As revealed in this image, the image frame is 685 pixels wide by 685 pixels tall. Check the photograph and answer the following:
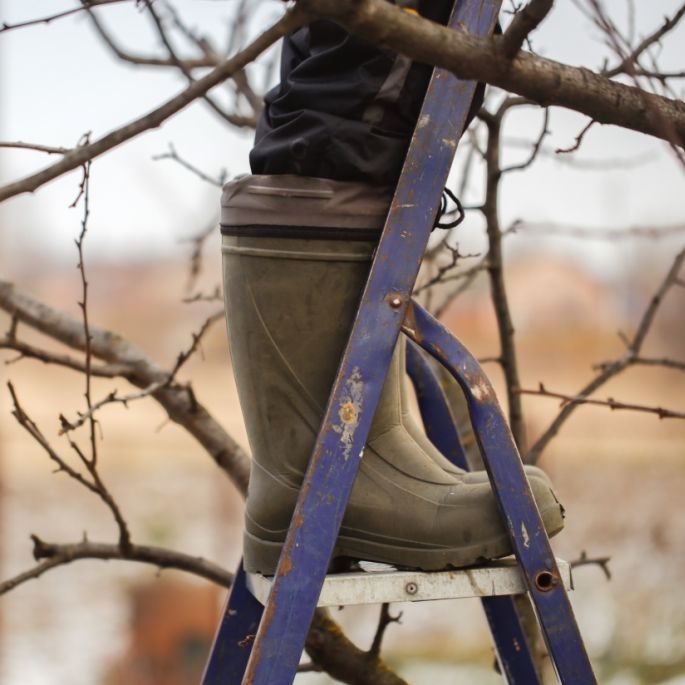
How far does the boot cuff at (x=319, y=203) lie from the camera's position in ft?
3.65

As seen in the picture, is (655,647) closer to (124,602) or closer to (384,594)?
(124,602)

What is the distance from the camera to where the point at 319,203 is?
1.11 metres

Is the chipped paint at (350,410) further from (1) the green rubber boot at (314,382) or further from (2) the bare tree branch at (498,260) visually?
(2) the bare tree branch at (498,260)

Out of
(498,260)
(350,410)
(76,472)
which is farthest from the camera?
(498,260)

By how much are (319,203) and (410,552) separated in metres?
0.40

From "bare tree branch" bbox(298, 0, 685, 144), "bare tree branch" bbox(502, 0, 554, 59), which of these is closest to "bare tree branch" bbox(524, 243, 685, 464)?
"bare tree branch" bbox(298, 0, 685, 144)

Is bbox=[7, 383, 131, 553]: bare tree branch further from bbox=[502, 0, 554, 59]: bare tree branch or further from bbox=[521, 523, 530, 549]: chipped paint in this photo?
bbox=[502, 0, 554, 59]: bare tree branch

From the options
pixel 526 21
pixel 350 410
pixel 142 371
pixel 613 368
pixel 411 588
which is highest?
pixel 613 368

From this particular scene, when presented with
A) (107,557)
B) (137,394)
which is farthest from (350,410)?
(107,557)

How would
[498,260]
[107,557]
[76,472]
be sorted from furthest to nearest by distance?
[498,260], [107,557], [76,472]

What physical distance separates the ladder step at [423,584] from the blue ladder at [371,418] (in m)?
0.02

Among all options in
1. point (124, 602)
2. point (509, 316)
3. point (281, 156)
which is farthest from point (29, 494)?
point (281, 156)

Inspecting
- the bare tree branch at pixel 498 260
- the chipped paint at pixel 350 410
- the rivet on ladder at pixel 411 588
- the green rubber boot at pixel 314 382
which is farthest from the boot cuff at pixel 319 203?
the bare tree branch at pixel 498 260

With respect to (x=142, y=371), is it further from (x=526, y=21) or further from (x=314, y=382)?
(x=526, y=21)
